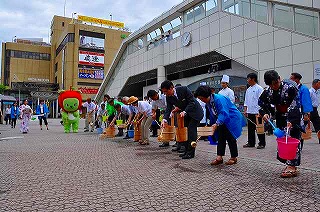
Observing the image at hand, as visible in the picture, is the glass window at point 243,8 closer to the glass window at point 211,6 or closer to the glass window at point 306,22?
the glass window at point 211,6

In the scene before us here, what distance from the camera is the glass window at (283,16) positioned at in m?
13.6

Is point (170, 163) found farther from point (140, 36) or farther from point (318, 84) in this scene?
point (140, 36)

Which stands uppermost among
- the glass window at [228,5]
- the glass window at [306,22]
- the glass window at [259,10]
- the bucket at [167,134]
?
the glass window at [228,5]

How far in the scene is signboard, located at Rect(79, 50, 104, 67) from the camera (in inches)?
2260

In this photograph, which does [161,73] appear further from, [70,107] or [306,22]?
[306,22]

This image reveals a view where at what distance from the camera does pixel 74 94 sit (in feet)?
47.3

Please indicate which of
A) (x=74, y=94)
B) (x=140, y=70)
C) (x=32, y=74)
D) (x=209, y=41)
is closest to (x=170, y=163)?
(x=74, y=94)

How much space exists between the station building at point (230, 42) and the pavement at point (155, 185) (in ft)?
28.4

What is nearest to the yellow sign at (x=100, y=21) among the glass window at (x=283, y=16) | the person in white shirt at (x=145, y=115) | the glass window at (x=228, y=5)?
the glass window at (x=228, y=5)

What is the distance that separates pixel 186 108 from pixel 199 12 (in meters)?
15.0

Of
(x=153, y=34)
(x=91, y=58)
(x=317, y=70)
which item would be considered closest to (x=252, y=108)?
(x=317, y=70)

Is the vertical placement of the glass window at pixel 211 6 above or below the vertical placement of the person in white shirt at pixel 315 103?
above

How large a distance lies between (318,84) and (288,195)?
539 cm

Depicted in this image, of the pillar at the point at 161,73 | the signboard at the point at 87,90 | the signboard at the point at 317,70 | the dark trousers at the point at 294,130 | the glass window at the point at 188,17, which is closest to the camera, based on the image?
the dark trousers at the point at 294,130
